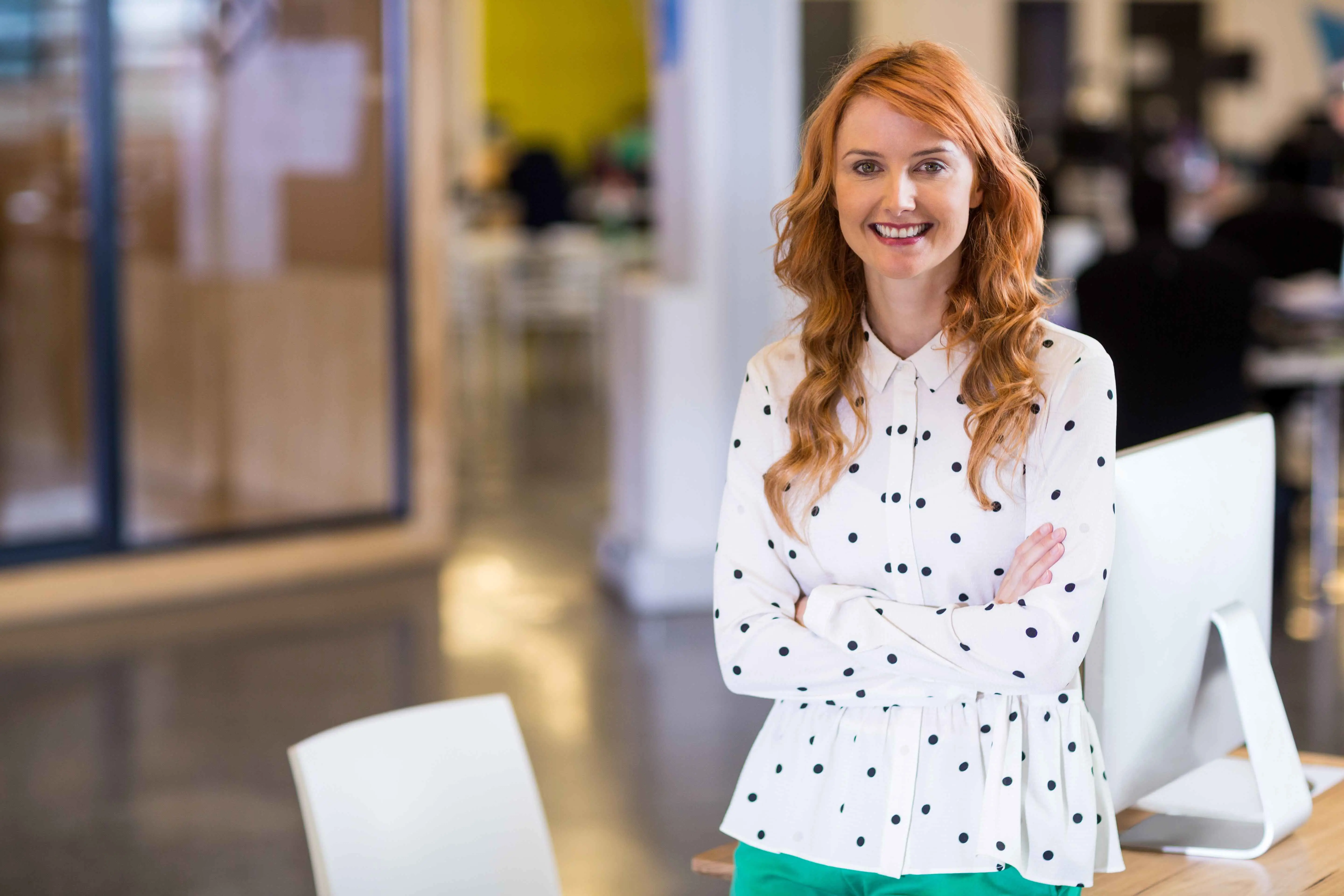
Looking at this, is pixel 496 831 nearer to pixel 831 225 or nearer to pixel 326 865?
pixel 326 865

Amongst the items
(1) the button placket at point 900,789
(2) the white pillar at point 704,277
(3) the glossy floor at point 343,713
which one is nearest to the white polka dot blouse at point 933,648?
(1) the button placket at point 900,789

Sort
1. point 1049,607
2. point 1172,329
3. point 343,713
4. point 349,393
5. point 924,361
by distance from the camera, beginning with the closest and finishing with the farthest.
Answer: point 1049,607, point 924,361, point 343,713, point 1172,329, point 349,393

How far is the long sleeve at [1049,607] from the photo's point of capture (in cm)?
166

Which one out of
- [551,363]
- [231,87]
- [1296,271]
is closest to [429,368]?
[231,87]

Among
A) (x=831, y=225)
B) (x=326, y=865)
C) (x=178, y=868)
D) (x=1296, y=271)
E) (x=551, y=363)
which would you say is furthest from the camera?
(x=551, y=363)

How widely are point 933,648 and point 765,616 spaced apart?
21cm

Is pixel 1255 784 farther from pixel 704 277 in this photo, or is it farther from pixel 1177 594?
pixel 704 277

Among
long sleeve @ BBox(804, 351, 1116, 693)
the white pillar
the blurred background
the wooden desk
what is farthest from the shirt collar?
the white pillar

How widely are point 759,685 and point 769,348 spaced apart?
0.41 meters

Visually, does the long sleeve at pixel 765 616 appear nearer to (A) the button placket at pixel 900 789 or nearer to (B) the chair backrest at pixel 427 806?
(A) the button placket at pixel 900 789

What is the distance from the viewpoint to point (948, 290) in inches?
70.4

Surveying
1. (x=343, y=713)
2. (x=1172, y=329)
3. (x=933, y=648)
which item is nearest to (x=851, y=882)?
(x=933, y=648)

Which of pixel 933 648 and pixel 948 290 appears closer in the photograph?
pixel 933 648

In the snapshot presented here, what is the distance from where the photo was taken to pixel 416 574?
18.7 feet
